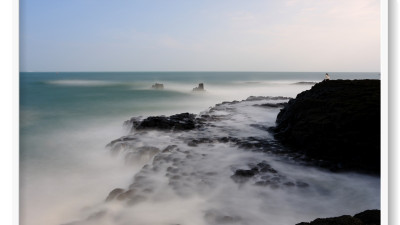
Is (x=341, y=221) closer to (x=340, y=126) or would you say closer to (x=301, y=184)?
(x=301, y=184)

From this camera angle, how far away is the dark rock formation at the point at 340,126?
3127 millimetres

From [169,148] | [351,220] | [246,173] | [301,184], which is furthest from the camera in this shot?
[169,148]

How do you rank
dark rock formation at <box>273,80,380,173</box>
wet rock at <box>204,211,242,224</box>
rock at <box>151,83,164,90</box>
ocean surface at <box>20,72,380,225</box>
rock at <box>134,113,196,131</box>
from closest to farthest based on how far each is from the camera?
wet rock at <box>204,211,242,224</box> < ocean surface at <box>20,72,380,225</box> < dark rock formation at <box>273,80,380,173</box> < rock at <box>134,113,196,131</box> < rock at <box>151,83,164,90</box>

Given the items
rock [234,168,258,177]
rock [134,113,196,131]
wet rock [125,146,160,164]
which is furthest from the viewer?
rock [134,113,196,131]

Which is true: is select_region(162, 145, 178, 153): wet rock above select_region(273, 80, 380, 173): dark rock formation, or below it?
below

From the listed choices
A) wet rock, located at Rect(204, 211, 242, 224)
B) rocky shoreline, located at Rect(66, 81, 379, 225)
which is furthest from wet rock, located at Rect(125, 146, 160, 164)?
wet rock, located at Rect(204, 211, 242, 224)

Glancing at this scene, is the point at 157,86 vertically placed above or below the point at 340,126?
above

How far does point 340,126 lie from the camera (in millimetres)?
3449

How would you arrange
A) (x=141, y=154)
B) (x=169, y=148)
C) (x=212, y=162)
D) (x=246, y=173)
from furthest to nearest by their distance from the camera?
(x=169, y=148)
(x=141, y=154)
(x=212, y=162)
(x=246, y=173)

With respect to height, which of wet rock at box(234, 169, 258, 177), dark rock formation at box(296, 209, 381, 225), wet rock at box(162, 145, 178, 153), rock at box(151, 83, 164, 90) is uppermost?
rock at box(151, 83, 164, 90)

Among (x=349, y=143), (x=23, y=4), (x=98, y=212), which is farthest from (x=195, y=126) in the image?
(x=23, y=4)

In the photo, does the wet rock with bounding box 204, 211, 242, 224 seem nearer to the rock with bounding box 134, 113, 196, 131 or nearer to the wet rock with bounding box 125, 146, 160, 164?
the wet rock with bounding box 125, 146, 160, 164

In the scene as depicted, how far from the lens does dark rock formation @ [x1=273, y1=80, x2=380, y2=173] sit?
3.13 metres

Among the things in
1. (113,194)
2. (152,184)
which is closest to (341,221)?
(152,184)
